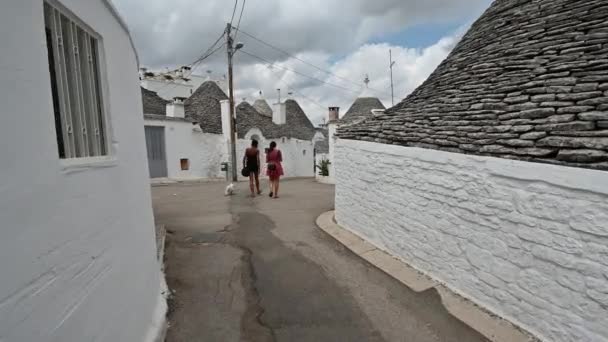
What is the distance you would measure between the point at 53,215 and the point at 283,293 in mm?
3183

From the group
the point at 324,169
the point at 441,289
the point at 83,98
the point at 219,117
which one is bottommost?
the point at 441,289

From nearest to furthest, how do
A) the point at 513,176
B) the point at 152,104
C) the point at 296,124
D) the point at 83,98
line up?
the point at 83,98
the point at 513,176
the point at 152,104
the point at 296,124

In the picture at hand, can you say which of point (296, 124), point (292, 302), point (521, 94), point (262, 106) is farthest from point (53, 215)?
point (262, 106)

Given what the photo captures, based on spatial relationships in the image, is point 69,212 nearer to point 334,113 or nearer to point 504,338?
point 504,338

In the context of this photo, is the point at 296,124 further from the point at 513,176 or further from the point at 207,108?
the point at 513,176

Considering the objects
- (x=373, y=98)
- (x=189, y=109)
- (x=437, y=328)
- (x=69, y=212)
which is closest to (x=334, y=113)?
(x=373, y=98)

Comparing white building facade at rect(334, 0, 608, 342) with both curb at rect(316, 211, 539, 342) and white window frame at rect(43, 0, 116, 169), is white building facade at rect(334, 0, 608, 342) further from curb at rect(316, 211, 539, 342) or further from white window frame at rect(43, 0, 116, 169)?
white window frame at rect(43, 0, 116, 169)

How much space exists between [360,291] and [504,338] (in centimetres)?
167

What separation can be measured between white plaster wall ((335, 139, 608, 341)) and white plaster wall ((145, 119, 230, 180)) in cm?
1552

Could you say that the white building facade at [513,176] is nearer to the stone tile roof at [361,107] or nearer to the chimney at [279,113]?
the stone tile roof at [361,107]

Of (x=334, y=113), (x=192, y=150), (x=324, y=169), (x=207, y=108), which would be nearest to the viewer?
(x=324, y=169)

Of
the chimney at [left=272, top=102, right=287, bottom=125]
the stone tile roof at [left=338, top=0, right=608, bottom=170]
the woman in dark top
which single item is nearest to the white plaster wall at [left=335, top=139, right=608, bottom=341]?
the stone tile roof at [left=338, top=0, right=608, bottom=170]

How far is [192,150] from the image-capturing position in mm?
19531

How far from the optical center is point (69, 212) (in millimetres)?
1876
